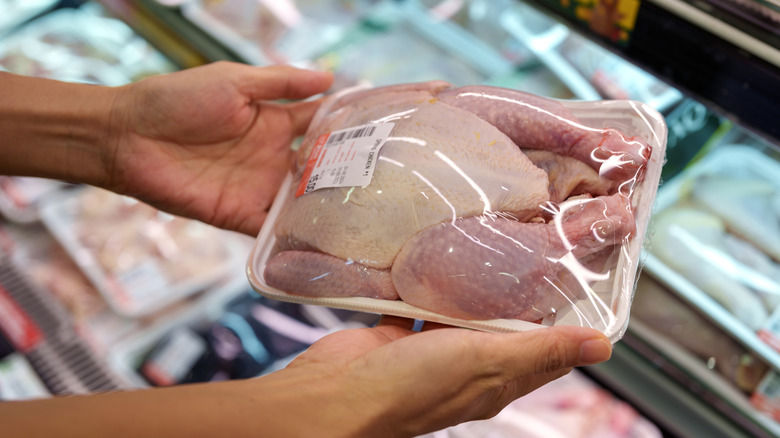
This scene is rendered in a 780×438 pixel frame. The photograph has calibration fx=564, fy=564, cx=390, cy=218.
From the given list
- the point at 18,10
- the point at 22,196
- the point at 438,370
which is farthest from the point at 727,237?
the point at 18,10

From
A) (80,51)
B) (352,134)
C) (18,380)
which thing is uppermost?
(352,134)

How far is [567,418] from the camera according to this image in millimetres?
1735

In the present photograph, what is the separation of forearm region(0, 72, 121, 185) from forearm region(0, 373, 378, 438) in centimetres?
97

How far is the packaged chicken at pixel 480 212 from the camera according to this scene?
1052mm

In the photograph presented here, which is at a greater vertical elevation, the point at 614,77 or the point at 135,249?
the point at 614,77

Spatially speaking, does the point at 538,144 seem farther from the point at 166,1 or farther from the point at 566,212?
the point at 166,1

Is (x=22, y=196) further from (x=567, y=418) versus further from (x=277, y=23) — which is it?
(x=567, y=418)

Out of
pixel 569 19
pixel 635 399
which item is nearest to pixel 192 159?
pixel 569 19

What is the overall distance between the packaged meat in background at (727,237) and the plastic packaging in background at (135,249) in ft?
5.11

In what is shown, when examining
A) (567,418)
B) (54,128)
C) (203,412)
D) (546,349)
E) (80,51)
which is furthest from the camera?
(80,51)

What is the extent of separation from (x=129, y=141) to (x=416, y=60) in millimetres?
1243

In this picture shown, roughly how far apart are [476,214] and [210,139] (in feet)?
2.88

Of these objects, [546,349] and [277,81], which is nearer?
[546,349]

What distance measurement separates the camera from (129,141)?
1558mm
